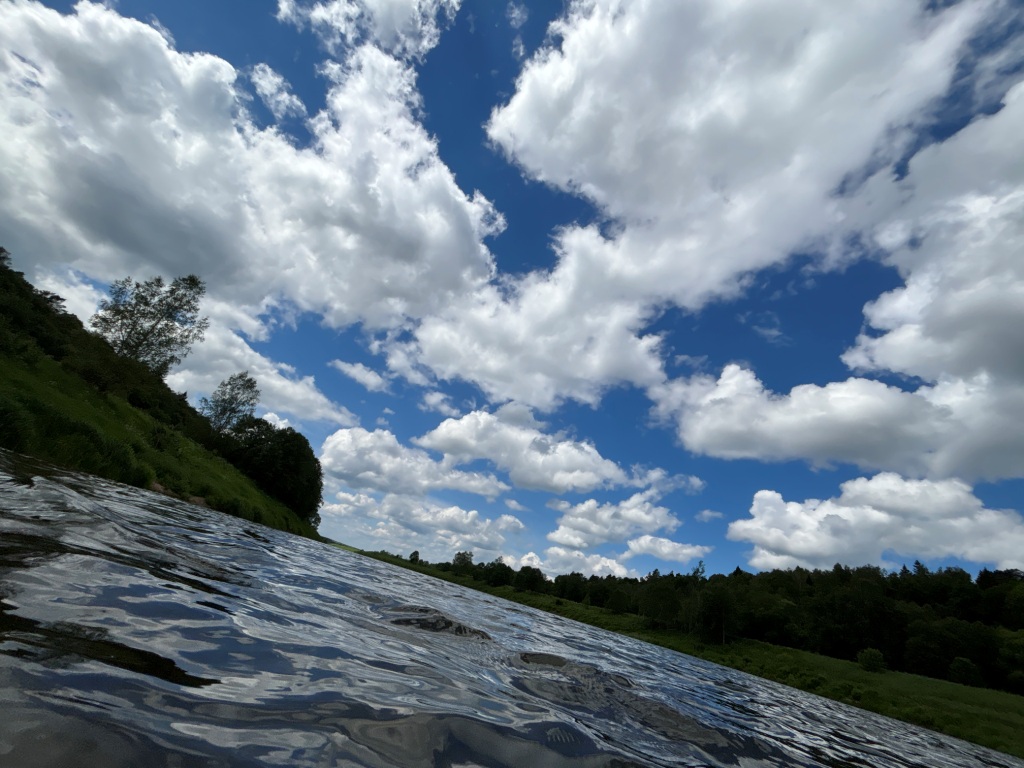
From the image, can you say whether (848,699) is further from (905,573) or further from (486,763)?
(905,573)

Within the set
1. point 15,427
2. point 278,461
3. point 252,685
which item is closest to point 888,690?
point 252,685

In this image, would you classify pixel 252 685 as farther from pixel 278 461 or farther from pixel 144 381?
pixel 278 461

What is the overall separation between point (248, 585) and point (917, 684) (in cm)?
9917

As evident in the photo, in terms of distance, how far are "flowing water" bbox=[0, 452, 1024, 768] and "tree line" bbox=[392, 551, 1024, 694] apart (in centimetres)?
10000

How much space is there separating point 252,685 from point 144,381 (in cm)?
7376

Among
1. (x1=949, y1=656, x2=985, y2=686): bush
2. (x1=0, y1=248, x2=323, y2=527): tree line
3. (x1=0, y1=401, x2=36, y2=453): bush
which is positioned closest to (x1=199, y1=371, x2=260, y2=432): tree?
(x1=0, y1=248, x2=323, y2=527): tree line

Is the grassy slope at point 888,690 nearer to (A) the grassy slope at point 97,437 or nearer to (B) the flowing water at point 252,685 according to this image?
(B) the flowing water at point 252,685

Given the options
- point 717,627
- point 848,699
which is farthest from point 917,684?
point 717,627

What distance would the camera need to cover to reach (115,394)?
51.7 meters

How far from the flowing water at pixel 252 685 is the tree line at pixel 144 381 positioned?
24.7 m

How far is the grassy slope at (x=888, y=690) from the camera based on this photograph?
184 ft

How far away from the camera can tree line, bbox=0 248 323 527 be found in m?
35.3

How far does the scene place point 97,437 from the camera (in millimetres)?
32844

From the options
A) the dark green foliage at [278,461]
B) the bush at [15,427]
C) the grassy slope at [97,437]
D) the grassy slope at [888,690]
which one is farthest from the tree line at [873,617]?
the bush at [15,427]
